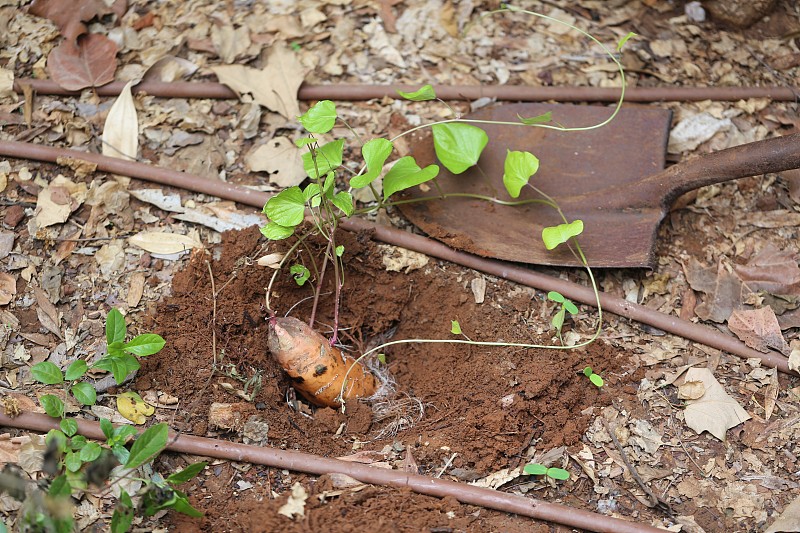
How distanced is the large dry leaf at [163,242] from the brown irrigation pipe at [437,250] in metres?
0.24

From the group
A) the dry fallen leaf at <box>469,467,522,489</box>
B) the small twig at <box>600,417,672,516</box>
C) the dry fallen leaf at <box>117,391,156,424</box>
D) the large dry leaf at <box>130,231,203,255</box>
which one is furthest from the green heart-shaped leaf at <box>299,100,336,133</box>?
the small twig at <box>600,417,672,516</box>

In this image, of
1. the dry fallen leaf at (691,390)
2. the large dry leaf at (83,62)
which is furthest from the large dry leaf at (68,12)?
the dry fallen leaf at (691,390)

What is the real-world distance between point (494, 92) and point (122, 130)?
179 cm

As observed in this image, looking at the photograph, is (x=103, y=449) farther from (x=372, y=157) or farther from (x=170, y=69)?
(x=170, y=69)

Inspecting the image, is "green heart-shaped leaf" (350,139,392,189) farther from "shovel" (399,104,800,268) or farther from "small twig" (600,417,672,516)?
"small twig" (600,417,672,516)

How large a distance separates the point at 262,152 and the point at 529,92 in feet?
4.42

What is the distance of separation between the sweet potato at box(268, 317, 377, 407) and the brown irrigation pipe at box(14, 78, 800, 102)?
51.6 inches

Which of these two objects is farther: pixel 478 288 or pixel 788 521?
pixel 478 288

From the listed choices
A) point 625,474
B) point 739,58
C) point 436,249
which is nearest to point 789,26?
point 739,58

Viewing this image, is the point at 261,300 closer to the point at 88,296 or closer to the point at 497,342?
the point at 88,296

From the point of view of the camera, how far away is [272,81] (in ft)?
11.1

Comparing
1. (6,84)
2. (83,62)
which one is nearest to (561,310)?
(83,62)

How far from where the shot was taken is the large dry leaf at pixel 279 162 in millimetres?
3107

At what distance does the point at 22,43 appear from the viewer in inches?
133
